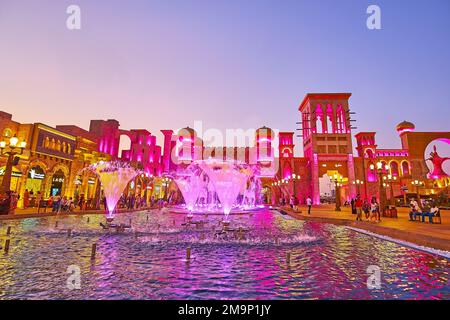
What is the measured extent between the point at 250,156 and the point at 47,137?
125ft

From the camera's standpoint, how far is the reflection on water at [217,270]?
3.98 metres

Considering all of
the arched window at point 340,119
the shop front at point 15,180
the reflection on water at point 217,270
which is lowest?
the reflection on water at point 217,270

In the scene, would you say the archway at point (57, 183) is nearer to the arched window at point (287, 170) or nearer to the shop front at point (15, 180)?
the shop front at point (15, 180)

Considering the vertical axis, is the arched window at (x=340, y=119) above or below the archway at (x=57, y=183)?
above

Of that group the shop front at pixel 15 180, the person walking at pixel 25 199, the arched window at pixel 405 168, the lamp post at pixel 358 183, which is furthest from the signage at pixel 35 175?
the arched window at pixel 405 168

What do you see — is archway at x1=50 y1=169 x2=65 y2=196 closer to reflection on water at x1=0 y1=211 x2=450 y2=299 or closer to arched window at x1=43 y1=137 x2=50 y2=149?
arched window at x1=43 y1=137 x2=50 y2=149

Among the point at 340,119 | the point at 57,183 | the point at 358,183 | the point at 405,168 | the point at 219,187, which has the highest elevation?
the point at 340,119

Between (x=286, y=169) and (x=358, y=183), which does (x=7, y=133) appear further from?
(x=358, y=183)

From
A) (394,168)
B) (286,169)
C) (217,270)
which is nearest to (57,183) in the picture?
(217,270)

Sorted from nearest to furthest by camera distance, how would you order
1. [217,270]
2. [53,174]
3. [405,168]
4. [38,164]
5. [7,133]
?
[217,270] → [7,133] → [38,164] → [53,174] → [405,168]

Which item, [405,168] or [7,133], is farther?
[405,168]

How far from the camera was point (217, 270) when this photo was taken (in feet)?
17.1
